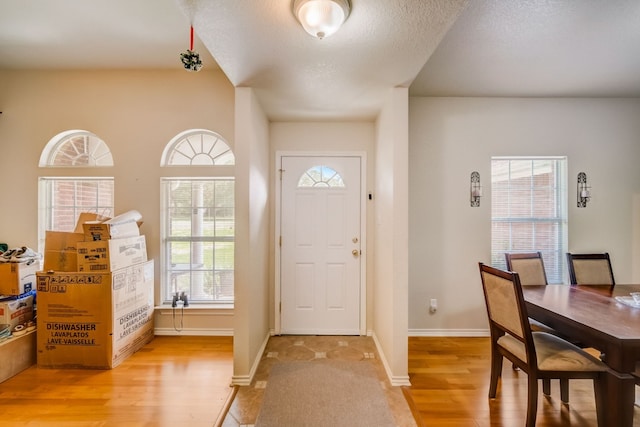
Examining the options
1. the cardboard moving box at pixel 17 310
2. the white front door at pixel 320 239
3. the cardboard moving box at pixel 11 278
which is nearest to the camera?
the cardboard moving box at pixel 17 310

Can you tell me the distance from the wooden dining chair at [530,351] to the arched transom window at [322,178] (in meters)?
1.73

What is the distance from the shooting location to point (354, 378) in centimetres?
222

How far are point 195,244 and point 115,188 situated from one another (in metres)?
1.06

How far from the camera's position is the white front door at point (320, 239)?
307 centimetres

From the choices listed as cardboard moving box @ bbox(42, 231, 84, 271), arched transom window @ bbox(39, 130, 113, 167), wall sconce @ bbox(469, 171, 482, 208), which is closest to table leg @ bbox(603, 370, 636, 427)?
wall sconce @ bbox(469, 171, 482, 208)

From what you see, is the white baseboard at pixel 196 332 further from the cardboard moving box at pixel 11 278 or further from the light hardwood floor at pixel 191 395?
the cardboard moving box at pixel 11 278

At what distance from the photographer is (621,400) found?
4.53 ft

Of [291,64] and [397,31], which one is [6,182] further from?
[397,31]

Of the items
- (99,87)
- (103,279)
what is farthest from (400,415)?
(99,87)

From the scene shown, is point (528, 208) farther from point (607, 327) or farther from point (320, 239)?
point (320, 239)

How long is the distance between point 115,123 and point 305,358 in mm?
3227

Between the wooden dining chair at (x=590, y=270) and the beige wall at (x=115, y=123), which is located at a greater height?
the beige wall at (x=115, y=123)

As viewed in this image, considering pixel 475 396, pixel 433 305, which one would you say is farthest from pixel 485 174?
pixel 475 396

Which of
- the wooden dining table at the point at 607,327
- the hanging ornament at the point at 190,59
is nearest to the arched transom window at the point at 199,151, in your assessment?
the hanging ornament at the point at 190,59
